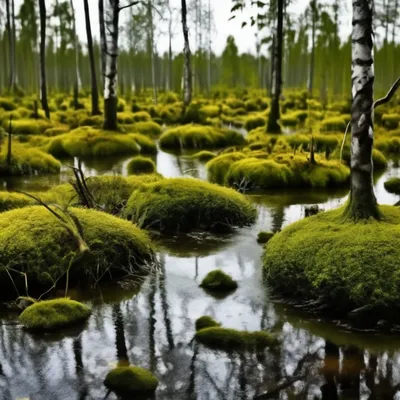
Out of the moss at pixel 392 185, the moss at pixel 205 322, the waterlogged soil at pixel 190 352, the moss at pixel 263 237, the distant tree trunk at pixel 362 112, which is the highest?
the distant tree trunk at pixel 362 112

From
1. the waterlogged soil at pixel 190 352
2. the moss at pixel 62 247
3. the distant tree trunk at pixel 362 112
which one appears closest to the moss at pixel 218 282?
the waterlogged soil at pixel 190 352

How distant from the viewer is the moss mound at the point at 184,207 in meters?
9.24

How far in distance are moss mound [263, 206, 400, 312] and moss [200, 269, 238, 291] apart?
41 centimetres

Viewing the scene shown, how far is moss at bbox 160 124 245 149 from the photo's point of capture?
2089 cm

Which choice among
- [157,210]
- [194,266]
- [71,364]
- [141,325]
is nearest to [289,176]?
[157,210]

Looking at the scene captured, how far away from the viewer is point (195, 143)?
20.9 metres

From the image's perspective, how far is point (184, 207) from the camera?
30.5 feet

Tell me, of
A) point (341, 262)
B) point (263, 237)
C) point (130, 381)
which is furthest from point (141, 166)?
point (130, 381)

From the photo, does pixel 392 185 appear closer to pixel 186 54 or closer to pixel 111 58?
pixel 111 58

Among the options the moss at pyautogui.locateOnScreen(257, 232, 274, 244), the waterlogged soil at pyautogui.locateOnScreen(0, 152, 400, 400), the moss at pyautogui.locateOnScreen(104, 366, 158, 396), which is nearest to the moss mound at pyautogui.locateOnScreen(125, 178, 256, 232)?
the moss at pyautogui.locateOnScreen(257, 232, 274, 244)

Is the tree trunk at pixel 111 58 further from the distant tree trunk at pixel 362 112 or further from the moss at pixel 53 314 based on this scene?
the moss at pixel 53 314

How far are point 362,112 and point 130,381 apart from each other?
12.7 feet

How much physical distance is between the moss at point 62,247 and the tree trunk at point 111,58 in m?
11.9

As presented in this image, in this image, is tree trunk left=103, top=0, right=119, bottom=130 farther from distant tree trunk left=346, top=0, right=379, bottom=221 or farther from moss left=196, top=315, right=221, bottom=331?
moss left=196, top=315, right=221, bottom=331
